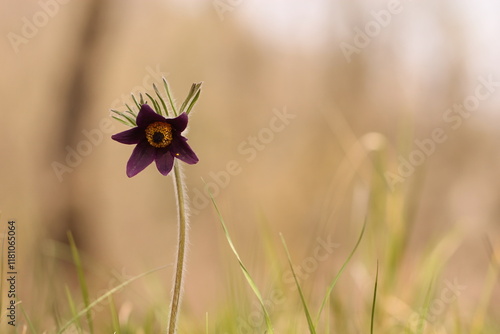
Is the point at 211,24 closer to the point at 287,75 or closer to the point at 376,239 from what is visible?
the point at 287,75

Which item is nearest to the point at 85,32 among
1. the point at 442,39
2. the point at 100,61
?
the point at 100,61

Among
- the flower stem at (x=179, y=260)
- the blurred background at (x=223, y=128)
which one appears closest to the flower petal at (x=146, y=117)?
the flower stem at (x=179, y=260)

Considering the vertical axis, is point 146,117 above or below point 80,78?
below

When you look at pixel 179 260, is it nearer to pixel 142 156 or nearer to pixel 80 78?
pixel 142 156

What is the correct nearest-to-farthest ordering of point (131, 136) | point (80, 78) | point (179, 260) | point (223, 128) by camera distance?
point (179, 260) < point (131, 136) < point (80, 78) < point (223, 128)

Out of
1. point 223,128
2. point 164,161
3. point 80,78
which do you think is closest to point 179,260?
point 164,161

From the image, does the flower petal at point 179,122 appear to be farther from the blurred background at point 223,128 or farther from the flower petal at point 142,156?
the blurred background at point 223,128

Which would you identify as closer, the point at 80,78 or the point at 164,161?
the point at 164,161

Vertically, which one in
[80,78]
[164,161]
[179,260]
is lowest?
[179,260]
